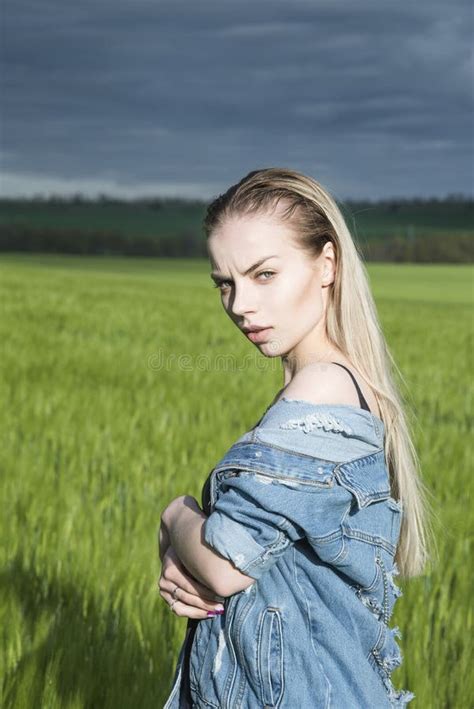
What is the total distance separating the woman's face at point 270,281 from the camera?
1.62 metres

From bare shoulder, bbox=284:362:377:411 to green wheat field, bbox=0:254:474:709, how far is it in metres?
0.50

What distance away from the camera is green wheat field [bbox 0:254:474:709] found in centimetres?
250

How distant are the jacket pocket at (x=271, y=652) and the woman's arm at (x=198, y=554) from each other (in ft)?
0.23

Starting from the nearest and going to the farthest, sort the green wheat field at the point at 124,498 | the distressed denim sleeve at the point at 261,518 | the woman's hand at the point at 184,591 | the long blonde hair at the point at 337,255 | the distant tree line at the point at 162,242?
the distressed denim sleeve at the point at 261,518 → the woman's hand at the point at 184,591 → the long blonde hair at the point at 337,255 → the green wheat field at the point at 124,498 → the distant tree line at the point at 162,242

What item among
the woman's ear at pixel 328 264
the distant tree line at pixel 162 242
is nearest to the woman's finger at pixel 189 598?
the woman's ear at pixel 328 264

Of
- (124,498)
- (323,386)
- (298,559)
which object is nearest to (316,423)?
(323,386)

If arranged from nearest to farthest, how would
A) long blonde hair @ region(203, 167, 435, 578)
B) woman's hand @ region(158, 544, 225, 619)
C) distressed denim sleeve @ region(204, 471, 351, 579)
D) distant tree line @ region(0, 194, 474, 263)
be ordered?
distressed denim sleeve @ region(204, 471, 351, 579)
woman's hand @ region(158, 544, 225, 619)
long blonde hair @ region(203, 167, 435, 578)
distant tree line @ region(0, 194, 474, 263)

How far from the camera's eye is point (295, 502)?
143cm

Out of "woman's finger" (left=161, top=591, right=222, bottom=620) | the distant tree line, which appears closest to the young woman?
"woman's finger" (left=161, top=591, right=222, bottom=620)

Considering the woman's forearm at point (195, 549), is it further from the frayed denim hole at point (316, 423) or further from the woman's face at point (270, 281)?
the woman's face at point (270, 281)

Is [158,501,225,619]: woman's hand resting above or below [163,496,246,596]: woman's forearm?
below

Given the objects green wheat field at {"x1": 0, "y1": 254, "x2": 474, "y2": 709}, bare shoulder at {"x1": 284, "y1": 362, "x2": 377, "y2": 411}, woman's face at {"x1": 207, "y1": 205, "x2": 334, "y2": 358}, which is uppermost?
woman's face at {"x1": 207, "y1": 205, "x2": 334, "y2": 358}

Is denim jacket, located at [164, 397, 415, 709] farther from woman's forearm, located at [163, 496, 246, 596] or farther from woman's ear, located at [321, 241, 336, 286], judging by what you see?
woman's ear, located at [321, 241, 336, 286]

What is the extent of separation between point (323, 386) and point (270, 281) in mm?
213
